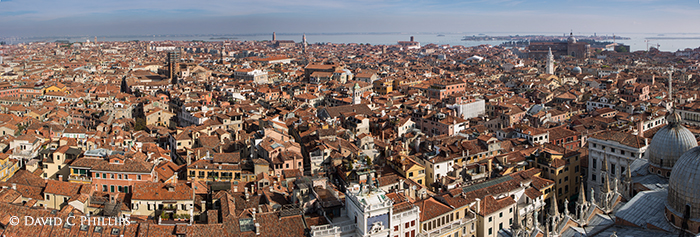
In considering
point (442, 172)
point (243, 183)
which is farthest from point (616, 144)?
point (243, 183)

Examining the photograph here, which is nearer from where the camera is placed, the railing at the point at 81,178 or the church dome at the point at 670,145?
the church dome at the point at 670,145

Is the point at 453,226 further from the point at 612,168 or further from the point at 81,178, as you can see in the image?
the point at 81,178

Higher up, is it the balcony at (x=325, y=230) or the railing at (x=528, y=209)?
the balcony at (x=325, y=230)

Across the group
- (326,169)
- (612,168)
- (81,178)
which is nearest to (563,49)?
(612,168)

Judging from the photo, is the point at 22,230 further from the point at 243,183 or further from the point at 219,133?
the point at 219,133

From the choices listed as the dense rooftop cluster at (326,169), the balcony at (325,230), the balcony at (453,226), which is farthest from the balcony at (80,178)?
the balcony at (453,226)

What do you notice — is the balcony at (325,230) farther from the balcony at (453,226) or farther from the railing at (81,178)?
the railing at (81,178)
